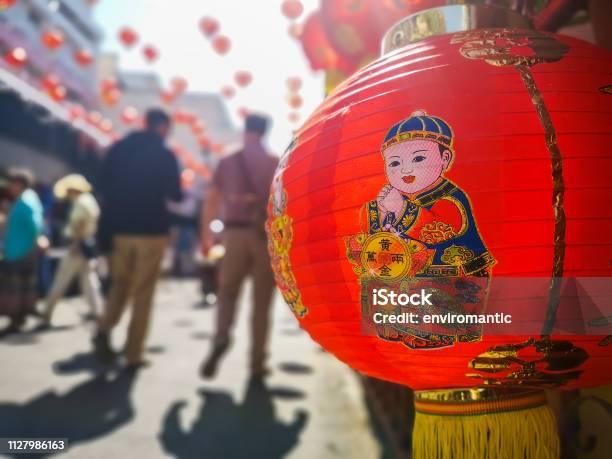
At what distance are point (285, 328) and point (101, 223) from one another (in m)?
3.15

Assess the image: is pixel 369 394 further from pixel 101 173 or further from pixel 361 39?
pixel 101 173

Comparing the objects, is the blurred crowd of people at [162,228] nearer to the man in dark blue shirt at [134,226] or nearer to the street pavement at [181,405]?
the man in dark blue shirt at [134,226]

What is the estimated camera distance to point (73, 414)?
2.72 metres

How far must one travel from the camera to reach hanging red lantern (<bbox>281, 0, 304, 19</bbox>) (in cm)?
381

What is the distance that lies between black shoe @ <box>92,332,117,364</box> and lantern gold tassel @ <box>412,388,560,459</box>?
338 cm

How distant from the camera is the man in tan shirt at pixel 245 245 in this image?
346 centimetres

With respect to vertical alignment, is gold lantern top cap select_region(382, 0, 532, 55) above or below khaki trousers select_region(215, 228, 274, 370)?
above

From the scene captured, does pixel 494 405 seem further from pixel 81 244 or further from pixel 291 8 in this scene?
pixel 81 244

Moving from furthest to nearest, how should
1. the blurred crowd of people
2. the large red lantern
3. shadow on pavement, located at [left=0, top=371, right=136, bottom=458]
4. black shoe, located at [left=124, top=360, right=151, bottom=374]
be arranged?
black shoe, located at [left=124, top=360, right=151, bottom=374], the blurred crowd of people, shadow on pavement, located at [left=0, top=371, right=136, bottom=458], the large red lantern

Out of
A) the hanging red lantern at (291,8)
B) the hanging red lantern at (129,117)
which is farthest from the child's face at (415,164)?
the hanging red lantern at (129,117)

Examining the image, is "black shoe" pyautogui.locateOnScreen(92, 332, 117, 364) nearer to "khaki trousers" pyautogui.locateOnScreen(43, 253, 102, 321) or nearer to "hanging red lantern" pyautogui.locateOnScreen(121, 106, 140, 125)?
"khaki trousers" pyautogui.locateOnScreen(43, 253, 102, 321)

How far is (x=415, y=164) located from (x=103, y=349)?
11.9 feet

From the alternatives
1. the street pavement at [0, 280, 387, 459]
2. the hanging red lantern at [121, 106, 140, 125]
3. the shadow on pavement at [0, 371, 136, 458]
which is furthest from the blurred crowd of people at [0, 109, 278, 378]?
the hanging red lantern at [121, 106, 140, 125]

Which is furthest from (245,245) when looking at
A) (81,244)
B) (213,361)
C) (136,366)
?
(81,244)
